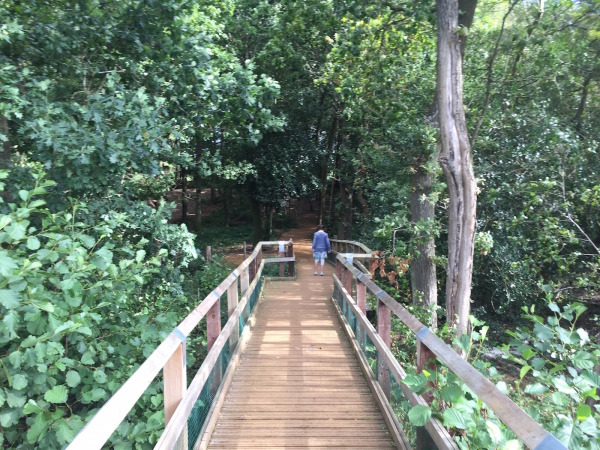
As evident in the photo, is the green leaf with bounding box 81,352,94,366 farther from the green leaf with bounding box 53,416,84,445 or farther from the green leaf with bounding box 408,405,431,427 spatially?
the green leaf with bounding box 408,405,431,427

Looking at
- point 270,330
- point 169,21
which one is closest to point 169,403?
point 270,330


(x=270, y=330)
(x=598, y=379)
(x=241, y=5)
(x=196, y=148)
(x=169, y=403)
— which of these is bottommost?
(x=270, y=330)

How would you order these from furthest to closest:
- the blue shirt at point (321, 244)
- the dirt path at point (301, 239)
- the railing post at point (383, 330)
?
the dirt path at point (301, 239)
the blue shirt at point (321, 244)
the railing post at point (383, 330)

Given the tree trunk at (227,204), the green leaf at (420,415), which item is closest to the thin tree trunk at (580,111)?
the green leaf at (420,415)

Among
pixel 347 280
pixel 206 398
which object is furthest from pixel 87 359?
pixel 347 280

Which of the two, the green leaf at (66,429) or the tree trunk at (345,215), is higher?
the tree trunk at (345,215)

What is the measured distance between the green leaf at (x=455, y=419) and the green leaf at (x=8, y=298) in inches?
98.0

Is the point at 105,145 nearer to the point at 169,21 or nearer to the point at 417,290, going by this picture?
the point at 169,21

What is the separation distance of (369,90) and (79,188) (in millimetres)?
6540

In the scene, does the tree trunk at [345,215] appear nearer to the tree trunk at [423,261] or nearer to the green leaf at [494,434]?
the tree trunk at [423,261]

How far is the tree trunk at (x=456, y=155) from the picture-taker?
241 inches

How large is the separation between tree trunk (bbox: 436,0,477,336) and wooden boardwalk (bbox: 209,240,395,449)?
200 cm

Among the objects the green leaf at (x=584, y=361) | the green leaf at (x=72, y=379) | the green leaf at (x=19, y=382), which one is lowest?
the green leaf at (x=72, y=379)

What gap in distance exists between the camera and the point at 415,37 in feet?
31.2
